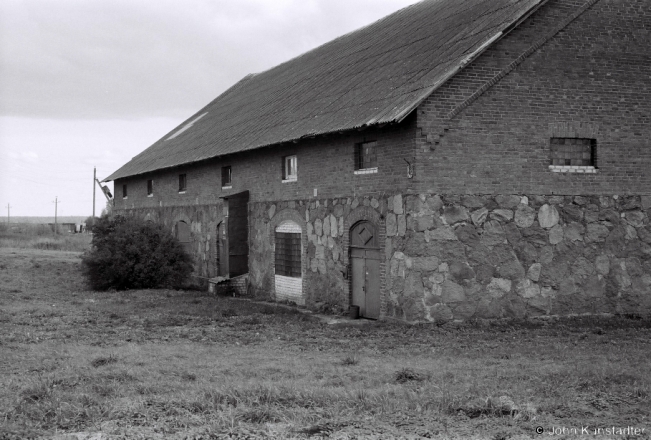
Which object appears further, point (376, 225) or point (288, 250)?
point (288, 250)

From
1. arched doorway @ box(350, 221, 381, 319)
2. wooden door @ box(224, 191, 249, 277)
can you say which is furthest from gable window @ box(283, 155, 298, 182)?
arched doorway @ box(350, 221, 381, 319)

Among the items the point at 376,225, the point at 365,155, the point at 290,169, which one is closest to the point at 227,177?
the point at 290,169

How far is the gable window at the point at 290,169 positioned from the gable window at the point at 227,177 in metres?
4.12

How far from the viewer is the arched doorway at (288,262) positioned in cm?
2162

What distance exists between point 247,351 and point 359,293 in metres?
5.99

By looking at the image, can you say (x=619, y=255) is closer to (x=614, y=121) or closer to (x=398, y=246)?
(x=614, y=121)

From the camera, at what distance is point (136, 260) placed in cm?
2628

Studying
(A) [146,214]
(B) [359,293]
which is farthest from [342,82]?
(A) [146,214]

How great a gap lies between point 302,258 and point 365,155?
14.1 feet

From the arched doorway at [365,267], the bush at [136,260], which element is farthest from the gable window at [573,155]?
the bush at [136,260]

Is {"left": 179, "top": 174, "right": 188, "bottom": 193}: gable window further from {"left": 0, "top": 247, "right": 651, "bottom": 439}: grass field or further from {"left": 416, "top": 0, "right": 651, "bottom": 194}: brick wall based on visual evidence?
{"left": 416, "top": 0, "right": 651, "bottom": 194}: brick wall

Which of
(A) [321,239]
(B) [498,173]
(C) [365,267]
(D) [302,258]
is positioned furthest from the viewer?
(D) [302,258]

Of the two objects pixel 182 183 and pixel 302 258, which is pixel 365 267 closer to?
pixel 302 258

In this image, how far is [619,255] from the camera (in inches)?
690
